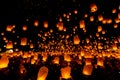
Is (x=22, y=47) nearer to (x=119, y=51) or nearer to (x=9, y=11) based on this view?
(x=9, y=11)

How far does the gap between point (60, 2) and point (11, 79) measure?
32.8ft

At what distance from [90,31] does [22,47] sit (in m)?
5.59

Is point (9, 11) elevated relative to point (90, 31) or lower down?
elevated

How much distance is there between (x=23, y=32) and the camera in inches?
700

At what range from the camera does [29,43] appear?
1812 cm

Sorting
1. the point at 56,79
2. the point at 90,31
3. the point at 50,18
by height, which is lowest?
the point at 56,79

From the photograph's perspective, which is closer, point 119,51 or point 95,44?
point 119,51

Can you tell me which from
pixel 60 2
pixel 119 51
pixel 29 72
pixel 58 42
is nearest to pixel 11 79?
pixel 29 72

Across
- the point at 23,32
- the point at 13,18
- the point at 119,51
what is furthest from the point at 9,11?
the point at 119,51

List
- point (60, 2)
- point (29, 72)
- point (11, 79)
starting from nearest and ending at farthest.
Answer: point (11, 79)
point (29, 72)
point (60, 2)

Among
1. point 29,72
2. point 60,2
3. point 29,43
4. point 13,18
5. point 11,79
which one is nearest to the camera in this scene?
point 11,79

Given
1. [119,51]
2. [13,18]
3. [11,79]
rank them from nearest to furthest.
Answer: [11,79] < [119,51] < [13,18]

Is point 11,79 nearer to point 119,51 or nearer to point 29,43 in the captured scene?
point 119,51

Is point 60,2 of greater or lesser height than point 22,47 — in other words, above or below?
above
